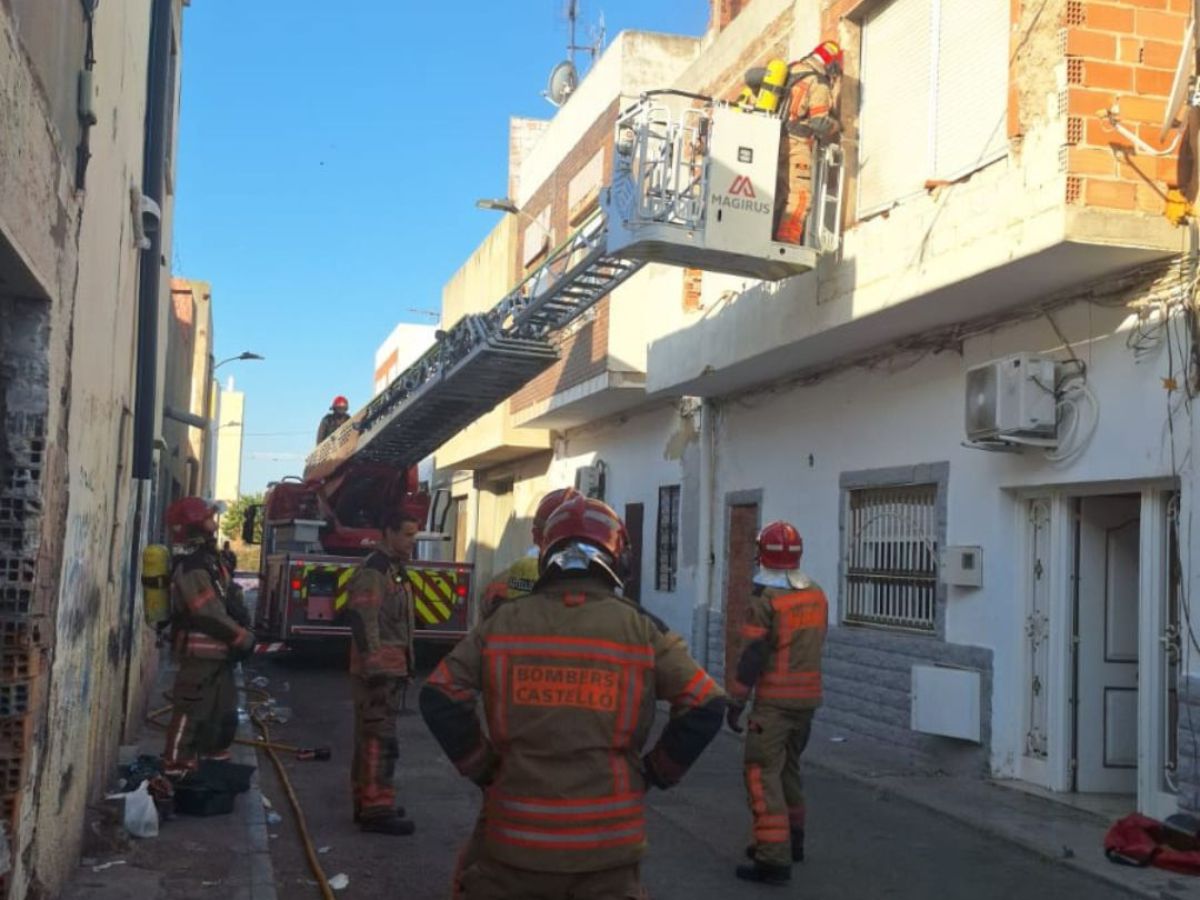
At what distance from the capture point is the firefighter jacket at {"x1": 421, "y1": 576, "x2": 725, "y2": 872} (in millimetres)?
3205

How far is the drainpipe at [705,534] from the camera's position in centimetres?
1408

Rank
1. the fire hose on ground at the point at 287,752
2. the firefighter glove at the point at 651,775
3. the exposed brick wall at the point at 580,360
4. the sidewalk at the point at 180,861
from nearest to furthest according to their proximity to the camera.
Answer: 1. the firefighter glove at the point at 651,775
2. the sidewalk at the point at 180,861
3. the fire hose on ground at the point at 287,752
4. the exposed brick wall at the point at 580,360

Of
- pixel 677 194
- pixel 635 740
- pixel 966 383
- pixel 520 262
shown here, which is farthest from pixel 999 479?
pixel 520 262

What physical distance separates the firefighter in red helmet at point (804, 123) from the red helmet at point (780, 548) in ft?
14.4

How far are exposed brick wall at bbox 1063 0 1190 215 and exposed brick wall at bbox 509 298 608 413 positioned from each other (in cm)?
871

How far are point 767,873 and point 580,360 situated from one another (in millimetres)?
11421

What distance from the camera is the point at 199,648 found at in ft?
23.8

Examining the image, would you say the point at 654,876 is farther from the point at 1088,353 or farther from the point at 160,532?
the point at 160,532

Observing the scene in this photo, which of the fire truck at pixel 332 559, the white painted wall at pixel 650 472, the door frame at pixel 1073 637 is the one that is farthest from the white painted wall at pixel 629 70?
the door frame at pixel 1073 637

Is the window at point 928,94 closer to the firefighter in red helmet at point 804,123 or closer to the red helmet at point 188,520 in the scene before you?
the firefighter in red helmet at point 804,123

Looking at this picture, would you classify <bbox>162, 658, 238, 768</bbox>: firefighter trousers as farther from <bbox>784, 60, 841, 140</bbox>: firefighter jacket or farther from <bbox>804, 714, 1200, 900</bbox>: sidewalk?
<bbox>784, 60, 841, 140</bbox>: firefighter jacket

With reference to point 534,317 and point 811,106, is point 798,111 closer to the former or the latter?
point 811,106

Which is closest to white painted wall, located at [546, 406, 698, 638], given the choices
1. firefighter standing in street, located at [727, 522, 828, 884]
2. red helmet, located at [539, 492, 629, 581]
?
firefighter standing in street, located at [727, 522, 828, 884]

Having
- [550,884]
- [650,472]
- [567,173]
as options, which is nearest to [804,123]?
[650,472]
